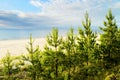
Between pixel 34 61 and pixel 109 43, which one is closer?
pixel 34 61

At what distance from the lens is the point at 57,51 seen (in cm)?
5344

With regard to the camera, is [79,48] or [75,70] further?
[75,70]

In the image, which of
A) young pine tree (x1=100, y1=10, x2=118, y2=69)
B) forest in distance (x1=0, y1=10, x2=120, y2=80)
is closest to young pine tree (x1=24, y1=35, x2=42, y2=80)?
forest in distance (x1=0, y1=10, x2=120, y2=80)

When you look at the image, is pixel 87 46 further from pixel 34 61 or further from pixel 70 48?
pixel 34 61

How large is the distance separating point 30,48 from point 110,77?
1861 centimetres

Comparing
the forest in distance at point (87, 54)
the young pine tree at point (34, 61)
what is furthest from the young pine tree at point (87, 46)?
the young pine tree at point (34, 61)

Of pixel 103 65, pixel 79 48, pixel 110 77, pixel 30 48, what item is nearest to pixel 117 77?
pixel 110 77

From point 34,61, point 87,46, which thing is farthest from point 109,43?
point 34,61

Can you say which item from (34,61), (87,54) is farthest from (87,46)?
(34,61)

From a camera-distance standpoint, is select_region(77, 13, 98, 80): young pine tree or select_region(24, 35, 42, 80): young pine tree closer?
select_region(24, 35, 42, 80): young pine tree

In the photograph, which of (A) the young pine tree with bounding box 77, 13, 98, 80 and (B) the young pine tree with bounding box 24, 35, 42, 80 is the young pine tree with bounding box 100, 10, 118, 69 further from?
(B) the young pine tree with bounding box 24, 35, 42, 80

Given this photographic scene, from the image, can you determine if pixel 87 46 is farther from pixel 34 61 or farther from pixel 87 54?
pixel 34 61

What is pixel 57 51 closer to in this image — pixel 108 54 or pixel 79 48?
pixel 79 48

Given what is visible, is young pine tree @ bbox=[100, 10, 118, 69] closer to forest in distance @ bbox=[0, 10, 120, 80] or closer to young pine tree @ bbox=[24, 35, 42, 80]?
forest in distance @ bbox=[0, 10, 120, 80]
